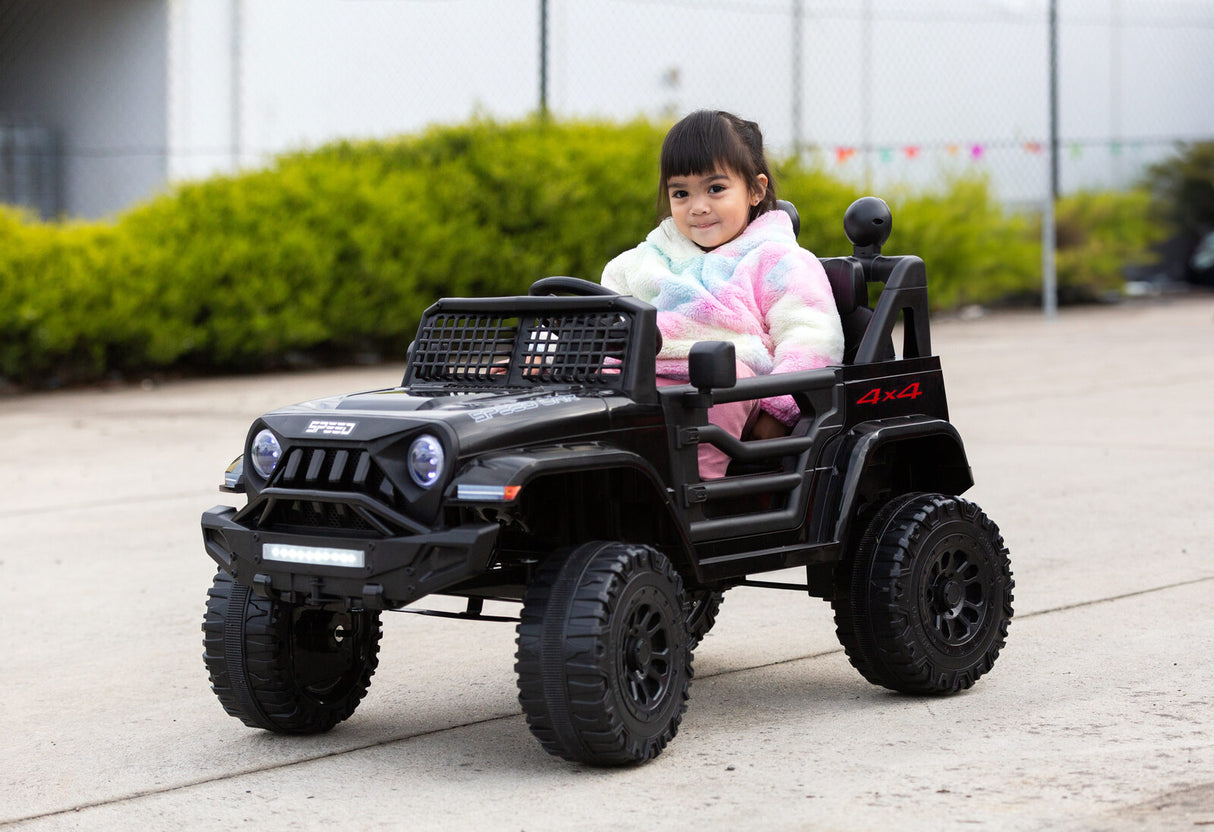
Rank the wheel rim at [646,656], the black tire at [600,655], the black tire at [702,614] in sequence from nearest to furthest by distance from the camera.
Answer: the black tire at [600,655] → the wheel rim at [646,656] → the black tire at [702,614]

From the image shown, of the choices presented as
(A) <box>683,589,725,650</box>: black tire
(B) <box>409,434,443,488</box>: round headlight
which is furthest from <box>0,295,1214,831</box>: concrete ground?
(B) <box>409,434,443,488</box>: round headlight

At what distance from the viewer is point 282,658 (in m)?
4.04

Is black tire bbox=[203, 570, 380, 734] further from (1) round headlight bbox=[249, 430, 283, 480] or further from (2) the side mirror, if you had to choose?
(2) the side mirror

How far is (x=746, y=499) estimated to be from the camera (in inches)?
169

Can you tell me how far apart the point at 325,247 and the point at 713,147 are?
30.8 feet

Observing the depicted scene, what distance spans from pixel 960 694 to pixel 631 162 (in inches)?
426

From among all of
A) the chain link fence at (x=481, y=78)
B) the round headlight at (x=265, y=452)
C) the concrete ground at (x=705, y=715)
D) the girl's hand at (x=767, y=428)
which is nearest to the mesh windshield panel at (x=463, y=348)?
the round headlight at (x=265, y=452)

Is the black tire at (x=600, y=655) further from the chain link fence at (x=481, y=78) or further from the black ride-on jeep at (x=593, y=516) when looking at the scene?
the chain link fence at (x=481, y=78)

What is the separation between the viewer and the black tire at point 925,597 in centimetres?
428

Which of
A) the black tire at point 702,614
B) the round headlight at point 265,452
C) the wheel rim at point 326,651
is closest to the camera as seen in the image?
the round headlight at point 265,452

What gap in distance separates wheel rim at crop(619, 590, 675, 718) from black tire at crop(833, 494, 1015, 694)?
697 mm

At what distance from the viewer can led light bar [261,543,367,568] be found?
11.8 feet

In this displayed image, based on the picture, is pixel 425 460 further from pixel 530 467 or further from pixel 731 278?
pixel 731 278

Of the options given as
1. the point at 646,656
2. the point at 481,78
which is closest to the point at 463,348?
the point at 646,656
